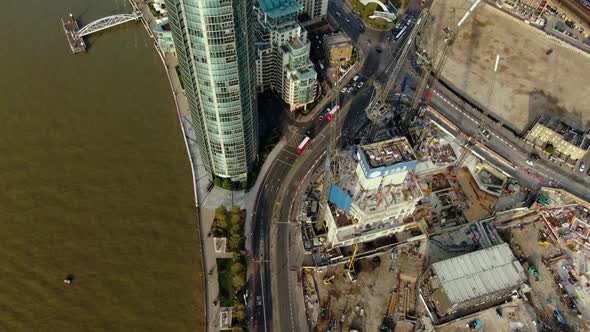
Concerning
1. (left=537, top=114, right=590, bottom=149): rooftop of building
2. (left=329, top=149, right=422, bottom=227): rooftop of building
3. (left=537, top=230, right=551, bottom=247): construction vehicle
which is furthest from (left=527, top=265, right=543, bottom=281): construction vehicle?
(left=537, top=114, right=590, bottom=149): rooftop of building

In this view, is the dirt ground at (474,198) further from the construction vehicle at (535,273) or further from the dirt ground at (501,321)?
the dirt ground at (501,321)

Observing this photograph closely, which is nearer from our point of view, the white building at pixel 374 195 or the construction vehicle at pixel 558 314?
the white building at pixel 374 195

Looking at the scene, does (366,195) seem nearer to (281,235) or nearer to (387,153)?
(387,153)

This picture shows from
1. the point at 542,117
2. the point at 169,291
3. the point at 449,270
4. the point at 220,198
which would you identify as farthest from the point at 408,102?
the point at 169,291

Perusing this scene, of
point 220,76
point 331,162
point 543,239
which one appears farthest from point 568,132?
point 220,76

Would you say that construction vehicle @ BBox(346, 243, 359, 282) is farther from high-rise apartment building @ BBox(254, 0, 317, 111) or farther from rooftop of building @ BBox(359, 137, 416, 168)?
high-rise apartment building @ BBox(254, 0, 317, 111)

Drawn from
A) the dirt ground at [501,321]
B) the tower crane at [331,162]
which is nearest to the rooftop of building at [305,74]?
the tower crane at [331,162]

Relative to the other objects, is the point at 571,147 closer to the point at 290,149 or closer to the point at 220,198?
the point at 290,149
